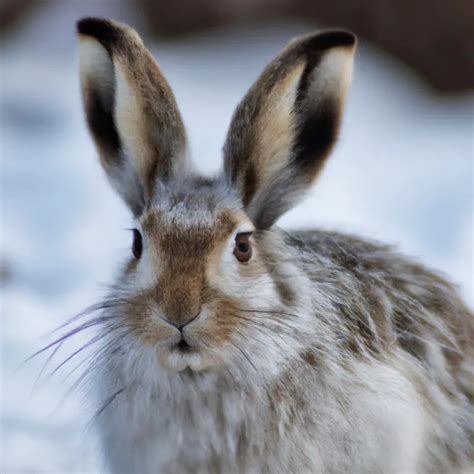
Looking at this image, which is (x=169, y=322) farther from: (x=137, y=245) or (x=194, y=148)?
(x=194, y=148)

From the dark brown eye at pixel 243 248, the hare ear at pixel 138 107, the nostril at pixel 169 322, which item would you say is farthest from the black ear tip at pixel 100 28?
the nostril at pixel 169 322

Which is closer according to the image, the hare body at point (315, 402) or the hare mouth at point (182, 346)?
the hare mouth at point (182, 346)

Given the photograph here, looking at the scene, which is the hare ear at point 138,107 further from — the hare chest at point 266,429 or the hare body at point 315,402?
the hare chest at point 266,429

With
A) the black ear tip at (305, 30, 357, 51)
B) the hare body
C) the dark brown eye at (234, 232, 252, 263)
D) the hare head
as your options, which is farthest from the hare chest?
the black ear tip at (305, 30, 357, 51)

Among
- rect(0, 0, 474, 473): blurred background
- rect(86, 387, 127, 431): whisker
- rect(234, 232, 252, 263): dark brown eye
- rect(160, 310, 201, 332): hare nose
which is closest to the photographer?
rect(160, 310, 201, 332): hare nose

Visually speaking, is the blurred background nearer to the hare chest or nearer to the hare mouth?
the hare chest

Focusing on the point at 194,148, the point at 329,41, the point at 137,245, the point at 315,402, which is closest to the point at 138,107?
the point at 137,245
